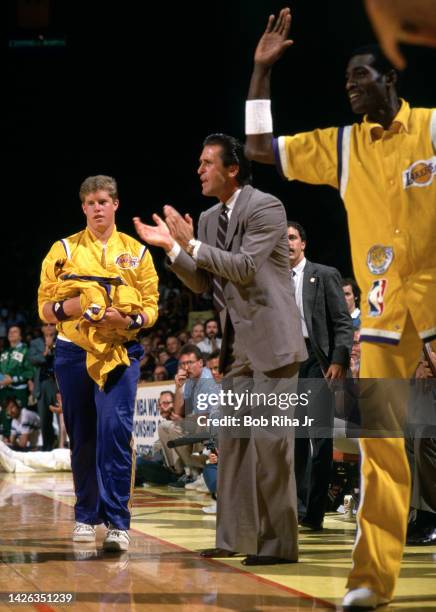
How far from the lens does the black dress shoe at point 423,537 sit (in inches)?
174

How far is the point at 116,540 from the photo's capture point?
13.4 ft

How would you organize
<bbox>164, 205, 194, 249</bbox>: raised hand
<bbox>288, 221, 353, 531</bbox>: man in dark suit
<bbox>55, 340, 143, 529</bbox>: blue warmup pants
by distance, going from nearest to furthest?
<bbox>164, 205, 194, 249</bbox>: raised hand < <bbox>55, 340, 143, 529</bbox>: blue warmup pants < <bbox>288, 221, 353, 531</bbox>: man in dark suit

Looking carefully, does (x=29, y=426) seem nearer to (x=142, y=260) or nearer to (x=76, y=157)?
(x=76, y=157)

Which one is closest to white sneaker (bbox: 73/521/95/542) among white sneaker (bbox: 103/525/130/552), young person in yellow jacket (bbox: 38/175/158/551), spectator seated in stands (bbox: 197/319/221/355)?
young person in yellow jacket (bbox: 38/175/158/551)

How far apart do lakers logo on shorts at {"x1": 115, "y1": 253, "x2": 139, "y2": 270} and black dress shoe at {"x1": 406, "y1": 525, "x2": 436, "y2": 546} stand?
1.94 meters

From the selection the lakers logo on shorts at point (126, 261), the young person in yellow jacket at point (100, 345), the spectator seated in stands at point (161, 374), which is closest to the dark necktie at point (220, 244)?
the young person in yellow jacket at point (100, 345)

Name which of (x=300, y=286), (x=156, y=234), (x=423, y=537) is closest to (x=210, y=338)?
(x=300, y=286)

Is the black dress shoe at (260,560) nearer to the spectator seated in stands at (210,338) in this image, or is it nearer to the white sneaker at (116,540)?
the white sneaker at (116,540)

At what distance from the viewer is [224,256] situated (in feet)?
11.7

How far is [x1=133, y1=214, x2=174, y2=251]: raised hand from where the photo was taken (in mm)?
3321

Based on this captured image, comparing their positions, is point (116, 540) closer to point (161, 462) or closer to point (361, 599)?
point (361, 599)

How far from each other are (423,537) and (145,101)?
12.4 metres

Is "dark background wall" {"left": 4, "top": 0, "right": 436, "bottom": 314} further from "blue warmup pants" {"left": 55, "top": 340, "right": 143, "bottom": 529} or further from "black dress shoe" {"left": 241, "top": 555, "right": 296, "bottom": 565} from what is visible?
"black dress shoe" {"left": 241, "top": 555, "right": 296, "bottom": 565}

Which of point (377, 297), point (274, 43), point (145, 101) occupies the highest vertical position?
point (145, 101)
